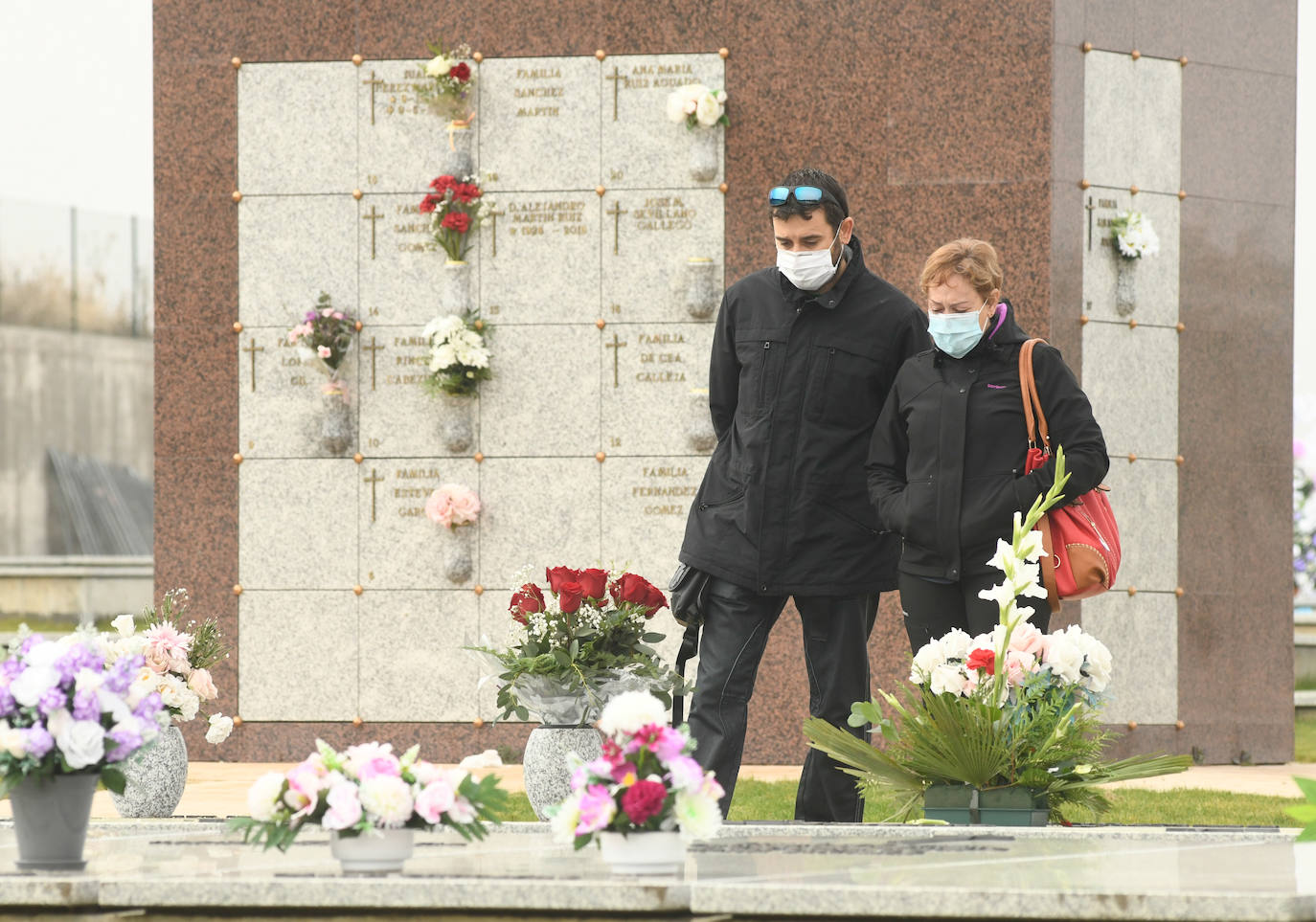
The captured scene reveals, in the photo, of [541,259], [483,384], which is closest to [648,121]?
[541,259]

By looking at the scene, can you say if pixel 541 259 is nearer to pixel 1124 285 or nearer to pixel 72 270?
pixel 1124 285

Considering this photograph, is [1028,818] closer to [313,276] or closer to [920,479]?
[920,479]

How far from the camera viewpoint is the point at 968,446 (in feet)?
16.7

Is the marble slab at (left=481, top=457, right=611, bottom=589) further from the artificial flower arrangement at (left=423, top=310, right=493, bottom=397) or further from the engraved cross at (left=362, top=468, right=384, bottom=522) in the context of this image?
the engraved cross at (left=362, top=468, right=384, bottom=522)

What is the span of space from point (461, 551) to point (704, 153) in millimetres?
2219

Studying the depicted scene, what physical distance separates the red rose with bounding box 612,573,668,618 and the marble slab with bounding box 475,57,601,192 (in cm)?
345

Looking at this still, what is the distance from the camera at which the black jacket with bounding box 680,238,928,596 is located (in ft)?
17.3

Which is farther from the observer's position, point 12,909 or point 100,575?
point 100,575

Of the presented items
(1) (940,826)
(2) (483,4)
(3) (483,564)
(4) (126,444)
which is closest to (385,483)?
(3) (483,564)

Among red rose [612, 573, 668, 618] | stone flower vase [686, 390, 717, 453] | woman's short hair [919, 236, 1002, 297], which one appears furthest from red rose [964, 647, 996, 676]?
stone flower vase [686, 390, 717, 453]

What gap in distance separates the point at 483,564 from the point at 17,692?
5289 mm

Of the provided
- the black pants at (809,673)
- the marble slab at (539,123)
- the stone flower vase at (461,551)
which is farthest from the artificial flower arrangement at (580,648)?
the marble slab at (539,123)

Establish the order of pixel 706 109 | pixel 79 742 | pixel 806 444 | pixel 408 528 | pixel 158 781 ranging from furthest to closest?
pixel 408 528 < pixel 706 109 < pixel 158 781 < pixel 806 444 < pixel 79 742

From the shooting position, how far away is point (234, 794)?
303 inches
